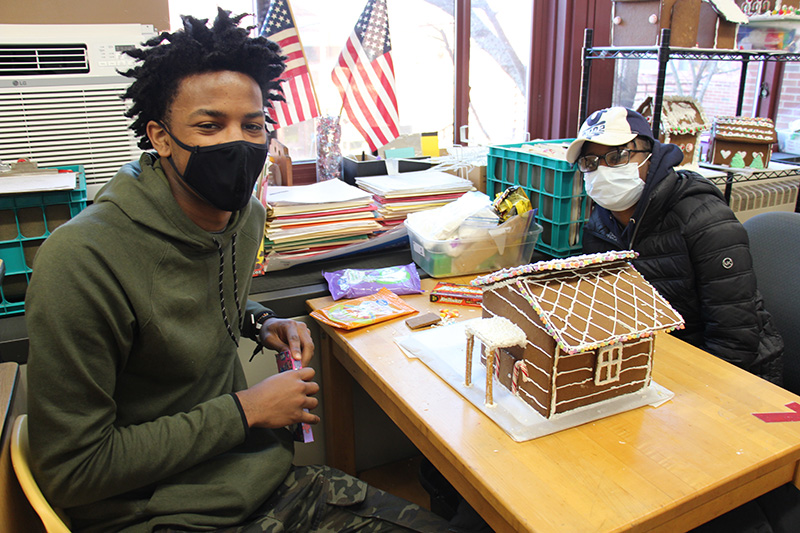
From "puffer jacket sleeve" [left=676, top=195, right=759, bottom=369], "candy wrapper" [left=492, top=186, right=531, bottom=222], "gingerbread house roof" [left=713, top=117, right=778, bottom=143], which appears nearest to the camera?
"puffer jacket sleeve" [left=676, top=195, right=759, bottom=369]

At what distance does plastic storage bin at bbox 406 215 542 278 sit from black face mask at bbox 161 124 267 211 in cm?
72

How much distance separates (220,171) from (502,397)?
0.70m

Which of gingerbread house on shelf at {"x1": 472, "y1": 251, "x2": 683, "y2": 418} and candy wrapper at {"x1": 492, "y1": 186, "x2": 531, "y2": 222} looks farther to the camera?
candy wrapper at {"x1": 492, "y1": 186, "x2": 531, "y2": 222}

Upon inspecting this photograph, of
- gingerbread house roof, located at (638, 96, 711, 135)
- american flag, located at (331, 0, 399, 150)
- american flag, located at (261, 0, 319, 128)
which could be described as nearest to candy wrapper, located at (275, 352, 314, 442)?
american flag, located at (261, 0, 319, 128)

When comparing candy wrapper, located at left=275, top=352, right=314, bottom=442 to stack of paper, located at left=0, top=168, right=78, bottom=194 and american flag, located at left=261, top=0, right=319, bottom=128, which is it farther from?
american flag, located at left=261, top=0, right=319, bottom=128

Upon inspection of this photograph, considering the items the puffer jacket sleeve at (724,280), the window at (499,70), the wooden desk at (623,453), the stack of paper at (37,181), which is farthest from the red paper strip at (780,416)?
the window at (499,70)

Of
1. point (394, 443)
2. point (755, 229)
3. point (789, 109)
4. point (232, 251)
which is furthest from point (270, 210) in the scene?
point (789, 109)

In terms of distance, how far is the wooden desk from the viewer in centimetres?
86

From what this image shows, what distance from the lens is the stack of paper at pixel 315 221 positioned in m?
1.82

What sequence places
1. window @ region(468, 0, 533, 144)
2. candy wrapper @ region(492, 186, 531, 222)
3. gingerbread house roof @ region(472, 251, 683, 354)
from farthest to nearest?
window @ region(468, 0, 533, 144) → candy wrapper @ region(492, 186, 531, 222) → gingerbread house roof @ region(472, 251, 683, 354)

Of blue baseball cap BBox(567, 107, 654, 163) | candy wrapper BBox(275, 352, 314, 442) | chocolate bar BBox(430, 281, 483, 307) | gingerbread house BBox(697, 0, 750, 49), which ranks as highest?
gingerbread house BBox(697, 0, 750, 49)

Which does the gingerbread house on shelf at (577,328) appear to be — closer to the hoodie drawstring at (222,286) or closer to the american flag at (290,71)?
the hoodie drawstring at (222,286)

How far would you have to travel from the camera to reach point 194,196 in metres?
1.17

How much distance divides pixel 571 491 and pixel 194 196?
871mm
